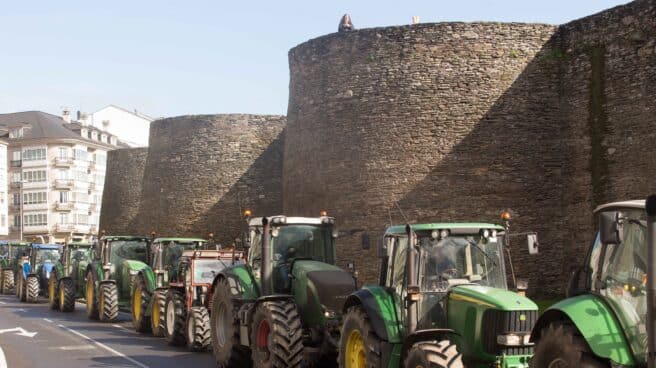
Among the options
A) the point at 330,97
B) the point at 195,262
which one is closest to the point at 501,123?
the point at 330,97

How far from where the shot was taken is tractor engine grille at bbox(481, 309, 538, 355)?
29.9 ft

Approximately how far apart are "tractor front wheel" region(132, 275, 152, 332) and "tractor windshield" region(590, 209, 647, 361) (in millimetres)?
14016

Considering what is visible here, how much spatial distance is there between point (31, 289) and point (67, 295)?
5.30 meters

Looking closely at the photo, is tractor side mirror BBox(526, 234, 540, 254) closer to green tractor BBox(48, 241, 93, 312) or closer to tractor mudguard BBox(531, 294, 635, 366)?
tractor mudguard BBox(531, 294, 635, 366)

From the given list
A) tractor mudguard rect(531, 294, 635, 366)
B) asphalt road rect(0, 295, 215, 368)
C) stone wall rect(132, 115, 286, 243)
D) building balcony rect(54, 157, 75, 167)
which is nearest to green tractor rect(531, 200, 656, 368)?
tractor mudguard rect(531, 294, 635, 366)

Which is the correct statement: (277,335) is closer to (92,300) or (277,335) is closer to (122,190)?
(92,300)

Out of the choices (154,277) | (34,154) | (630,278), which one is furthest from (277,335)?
(34,154)

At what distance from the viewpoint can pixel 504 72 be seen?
83.5ft

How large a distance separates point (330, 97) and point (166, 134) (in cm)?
1656

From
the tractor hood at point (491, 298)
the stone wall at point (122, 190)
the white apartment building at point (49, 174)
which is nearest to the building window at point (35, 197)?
the white apartment building at point (49, 174)

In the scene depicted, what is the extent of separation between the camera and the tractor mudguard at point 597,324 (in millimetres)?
7055

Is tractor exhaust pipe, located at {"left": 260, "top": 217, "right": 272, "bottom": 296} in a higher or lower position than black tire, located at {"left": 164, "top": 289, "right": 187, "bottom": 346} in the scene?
higher

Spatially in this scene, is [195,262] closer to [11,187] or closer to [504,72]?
[504,72]

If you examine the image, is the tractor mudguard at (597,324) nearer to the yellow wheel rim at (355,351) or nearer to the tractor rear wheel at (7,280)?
the yellow wheel rim at (355,351)
